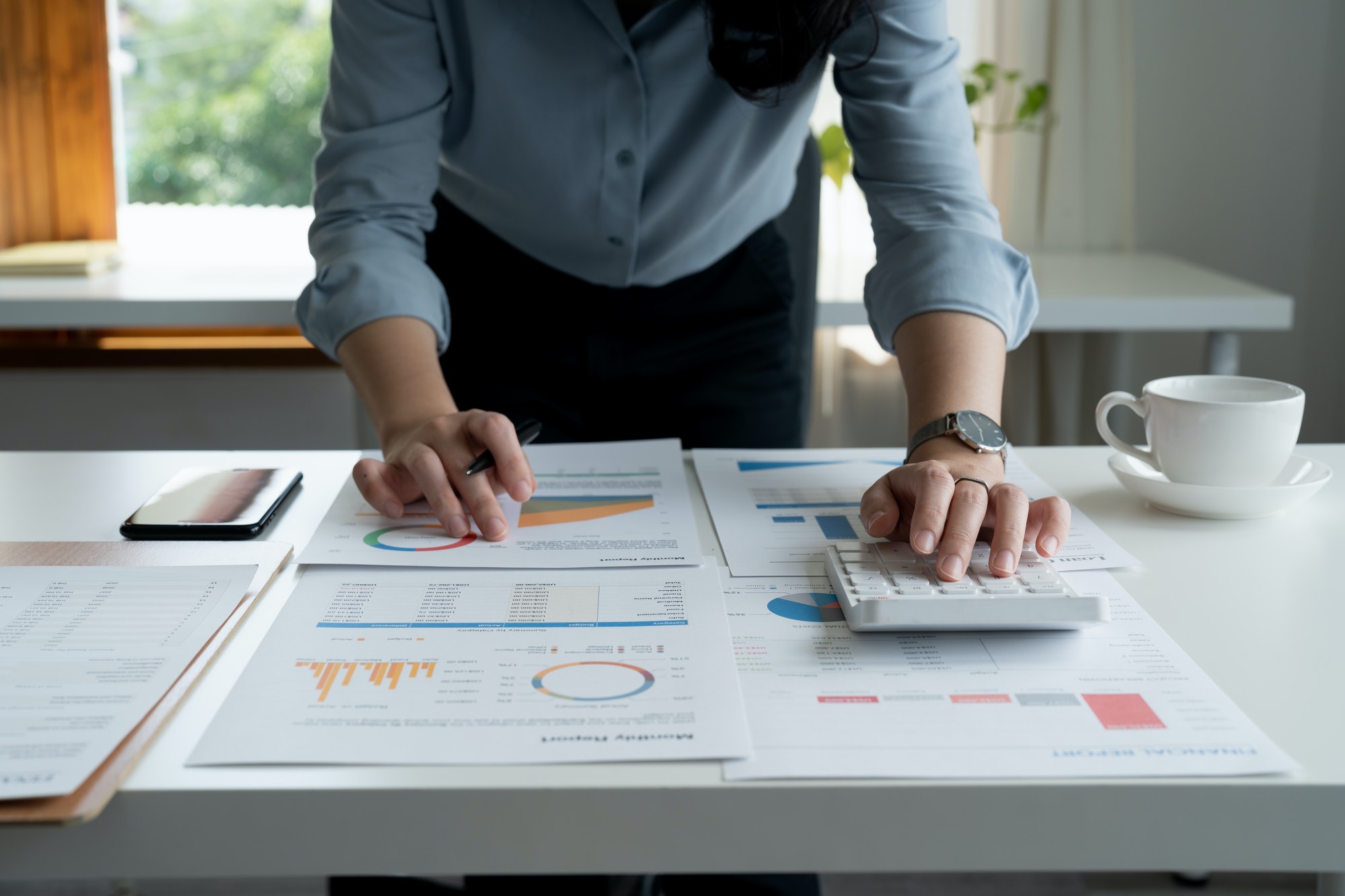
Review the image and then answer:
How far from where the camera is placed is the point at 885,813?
41 centimetres

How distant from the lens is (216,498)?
713 mm

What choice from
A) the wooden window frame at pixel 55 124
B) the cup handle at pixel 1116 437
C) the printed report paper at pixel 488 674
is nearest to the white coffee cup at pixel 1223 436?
the cup handle at pixel 1116 437

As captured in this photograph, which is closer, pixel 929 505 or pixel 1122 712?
pixel 1122 712

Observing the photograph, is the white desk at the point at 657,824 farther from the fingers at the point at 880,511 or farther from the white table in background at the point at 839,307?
the white table in background at the point at 839,307

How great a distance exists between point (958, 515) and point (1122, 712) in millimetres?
159

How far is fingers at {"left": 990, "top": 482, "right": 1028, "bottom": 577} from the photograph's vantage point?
1.84 feet

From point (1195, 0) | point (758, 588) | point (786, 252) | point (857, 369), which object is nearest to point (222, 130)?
point (857, 369)

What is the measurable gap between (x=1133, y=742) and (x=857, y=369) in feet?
6.37

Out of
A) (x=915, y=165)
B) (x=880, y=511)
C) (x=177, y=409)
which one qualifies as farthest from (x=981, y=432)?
(x=177, y=409)

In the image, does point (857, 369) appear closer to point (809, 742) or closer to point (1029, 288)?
point (1029, 288)

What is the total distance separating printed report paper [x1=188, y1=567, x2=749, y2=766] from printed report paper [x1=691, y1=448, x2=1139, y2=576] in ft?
0.18

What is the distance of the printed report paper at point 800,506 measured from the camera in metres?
0.63

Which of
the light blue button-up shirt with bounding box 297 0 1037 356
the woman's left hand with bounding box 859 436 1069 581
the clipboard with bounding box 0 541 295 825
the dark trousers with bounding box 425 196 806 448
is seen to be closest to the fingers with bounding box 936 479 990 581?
the woman's left hand with bounding box 859 436 1069 581

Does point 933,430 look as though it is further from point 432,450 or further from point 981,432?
point 432,450
